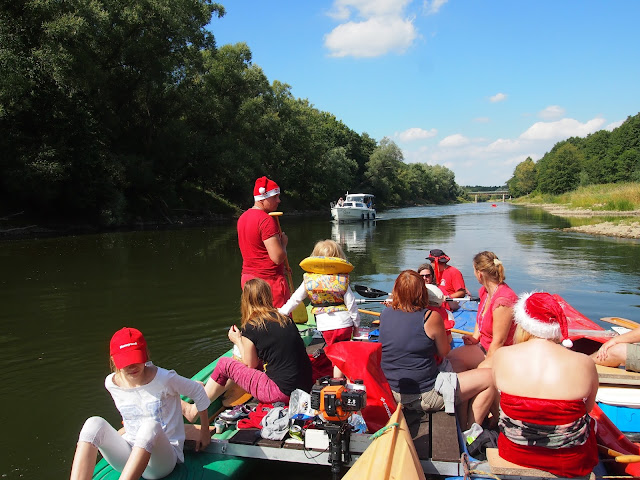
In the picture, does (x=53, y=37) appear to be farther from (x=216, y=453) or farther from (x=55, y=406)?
(x=216, y=453)

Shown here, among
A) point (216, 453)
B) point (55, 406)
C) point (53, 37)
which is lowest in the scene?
point (55, 406)

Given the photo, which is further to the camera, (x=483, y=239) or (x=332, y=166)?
(x=332, y=166)

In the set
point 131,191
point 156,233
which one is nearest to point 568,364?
point 156,233

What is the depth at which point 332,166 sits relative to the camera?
166 feet

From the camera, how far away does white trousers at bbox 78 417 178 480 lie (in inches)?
104

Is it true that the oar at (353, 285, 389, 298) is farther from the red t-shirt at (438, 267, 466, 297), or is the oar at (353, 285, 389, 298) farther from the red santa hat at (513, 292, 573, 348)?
the red santa hat at (513, 292, 573, 348)

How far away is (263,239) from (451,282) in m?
4.17

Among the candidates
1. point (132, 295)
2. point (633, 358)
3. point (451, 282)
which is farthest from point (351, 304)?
point (132, 295)

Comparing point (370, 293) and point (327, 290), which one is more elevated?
point (327, 290)

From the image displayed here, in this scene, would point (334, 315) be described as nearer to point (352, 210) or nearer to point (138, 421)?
point (138, 421)

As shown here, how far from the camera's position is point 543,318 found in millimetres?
2592

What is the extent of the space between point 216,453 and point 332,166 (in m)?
48.0

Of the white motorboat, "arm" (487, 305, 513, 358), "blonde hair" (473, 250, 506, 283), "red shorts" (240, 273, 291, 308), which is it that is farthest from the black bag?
the white motorboat

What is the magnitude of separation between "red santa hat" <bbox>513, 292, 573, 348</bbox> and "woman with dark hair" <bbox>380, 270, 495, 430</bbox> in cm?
99
